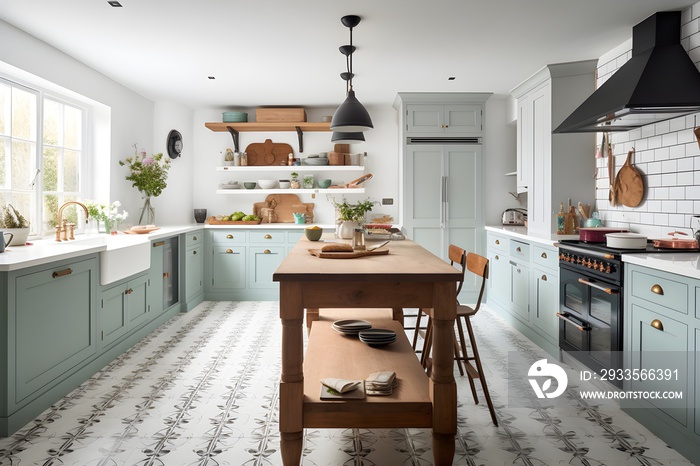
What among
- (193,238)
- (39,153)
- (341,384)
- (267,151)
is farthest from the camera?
(267,151)

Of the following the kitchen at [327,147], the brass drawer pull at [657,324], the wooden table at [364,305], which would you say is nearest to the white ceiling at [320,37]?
the kitchen at [327,147]

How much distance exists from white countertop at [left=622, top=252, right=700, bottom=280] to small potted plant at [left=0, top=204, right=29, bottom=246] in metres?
4.19

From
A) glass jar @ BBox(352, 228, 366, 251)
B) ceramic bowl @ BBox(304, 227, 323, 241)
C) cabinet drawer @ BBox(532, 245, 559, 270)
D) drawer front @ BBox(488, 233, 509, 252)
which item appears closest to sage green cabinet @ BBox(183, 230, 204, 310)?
ceramic bowl @ BBox(304, 227, 323, 241)

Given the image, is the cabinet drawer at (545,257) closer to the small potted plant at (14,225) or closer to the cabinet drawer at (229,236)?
the cabinet drawer at (229,236)

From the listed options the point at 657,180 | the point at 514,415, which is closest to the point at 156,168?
the point at 514,415

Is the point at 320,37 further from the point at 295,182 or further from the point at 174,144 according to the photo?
the point at 174,144

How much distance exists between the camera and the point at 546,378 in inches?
138

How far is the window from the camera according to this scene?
3.79 m

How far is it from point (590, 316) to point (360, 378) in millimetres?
1871

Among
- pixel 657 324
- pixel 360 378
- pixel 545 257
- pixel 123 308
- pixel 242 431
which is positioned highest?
pixel 545 257

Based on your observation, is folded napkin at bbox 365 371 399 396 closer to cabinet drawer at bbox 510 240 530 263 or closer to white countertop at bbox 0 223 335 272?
white countertop at bbox 0 223 335 272

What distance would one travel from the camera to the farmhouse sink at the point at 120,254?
11.8ft

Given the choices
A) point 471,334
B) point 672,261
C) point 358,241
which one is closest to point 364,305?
point 358,241

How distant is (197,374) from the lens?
3.58m
